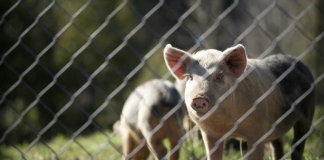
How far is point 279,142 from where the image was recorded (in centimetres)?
391

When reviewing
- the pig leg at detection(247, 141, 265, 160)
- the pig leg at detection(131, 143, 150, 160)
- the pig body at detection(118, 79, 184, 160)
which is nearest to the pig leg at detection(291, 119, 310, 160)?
the pig leg at detection(247, 141, 265, 160)

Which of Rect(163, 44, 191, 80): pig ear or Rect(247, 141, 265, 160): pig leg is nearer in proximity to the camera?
Rect(163, 44, 191, 80): pig ear

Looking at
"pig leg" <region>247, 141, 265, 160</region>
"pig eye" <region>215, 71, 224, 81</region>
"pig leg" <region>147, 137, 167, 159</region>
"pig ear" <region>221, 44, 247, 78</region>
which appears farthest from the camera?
"pig leg" <region>147, 137, 167, 159</region>

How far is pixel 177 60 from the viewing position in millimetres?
2752

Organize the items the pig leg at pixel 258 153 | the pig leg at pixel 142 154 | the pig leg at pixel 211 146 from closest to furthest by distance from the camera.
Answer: the pig leg at pixel 258 153 < the pig leg at pixel 211 146 < the pig leg at pixel 142 154

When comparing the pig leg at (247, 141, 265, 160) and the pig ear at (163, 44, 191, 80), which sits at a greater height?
the pig ear at (163, 44, 191, 80)

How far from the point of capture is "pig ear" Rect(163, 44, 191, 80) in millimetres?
2644

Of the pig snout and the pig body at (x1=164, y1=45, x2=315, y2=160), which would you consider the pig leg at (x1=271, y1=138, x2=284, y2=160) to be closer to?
the pig body at (x1=164, y1=45, x2=315, y2=160)

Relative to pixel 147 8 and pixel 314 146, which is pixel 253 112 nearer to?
pixel 314 146

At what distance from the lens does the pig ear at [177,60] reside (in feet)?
8.67

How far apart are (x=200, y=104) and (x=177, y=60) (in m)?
0.42

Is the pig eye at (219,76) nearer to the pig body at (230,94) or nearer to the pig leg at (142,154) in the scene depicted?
the pig body at (230,94)

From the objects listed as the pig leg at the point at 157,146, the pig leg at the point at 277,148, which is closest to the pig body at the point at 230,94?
the pig leg at the point at 277,148

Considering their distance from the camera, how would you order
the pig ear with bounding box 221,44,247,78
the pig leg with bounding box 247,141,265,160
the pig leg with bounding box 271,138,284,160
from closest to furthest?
the pig ear with bounding box 221,44,247,78
the pig leg with bounding box 247,141,265,160
the pig leg with bounding box 271,138,284,160
